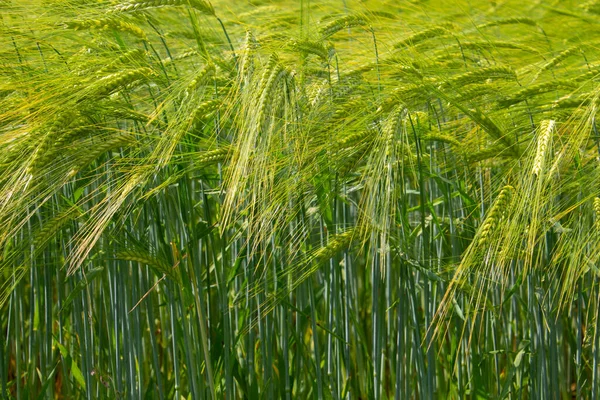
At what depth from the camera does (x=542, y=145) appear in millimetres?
1178

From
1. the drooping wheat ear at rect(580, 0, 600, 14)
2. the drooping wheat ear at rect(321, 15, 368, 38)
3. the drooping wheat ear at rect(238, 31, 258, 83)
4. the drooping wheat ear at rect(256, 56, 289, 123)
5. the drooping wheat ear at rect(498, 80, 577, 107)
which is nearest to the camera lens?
the drooping wheat ear at rect(256, 56, 289, 123)

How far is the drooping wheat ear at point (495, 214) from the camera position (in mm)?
1195

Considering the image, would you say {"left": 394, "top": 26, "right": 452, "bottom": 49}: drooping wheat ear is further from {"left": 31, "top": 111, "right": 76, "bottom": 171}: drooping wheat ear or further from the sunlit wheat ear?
{"left": 31, "top": 111, "right": 76, "bottom": 171}: drooping wheat ear

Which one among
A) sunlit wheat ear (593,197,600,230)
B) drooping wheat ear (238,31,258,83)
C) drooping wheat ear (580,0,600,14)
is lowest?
sunlit wheat ear (593,197,600,230)

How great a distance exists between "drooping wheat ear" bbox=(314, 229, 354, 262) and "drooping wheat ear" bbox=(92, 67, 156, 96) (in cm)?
40

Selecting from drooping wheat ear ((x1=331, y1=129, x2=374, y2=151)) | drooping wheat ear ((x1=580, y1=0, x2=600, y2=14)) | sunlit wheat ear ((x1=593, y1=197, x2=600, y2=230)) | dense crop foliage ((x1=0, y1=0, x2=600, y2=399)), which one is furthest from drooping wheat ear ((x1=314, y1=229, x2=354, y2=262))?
drooping wheat ear ((x1=580, y1=0, x2=600, y2=14))

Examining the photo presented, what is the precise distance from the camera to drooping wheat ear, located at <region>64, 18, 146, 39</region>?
4.28 feet

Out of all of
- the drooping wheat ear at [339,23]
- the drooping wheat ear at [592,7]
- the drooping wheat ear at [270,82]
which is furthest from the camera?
the drooping wheat ear at [592,7]

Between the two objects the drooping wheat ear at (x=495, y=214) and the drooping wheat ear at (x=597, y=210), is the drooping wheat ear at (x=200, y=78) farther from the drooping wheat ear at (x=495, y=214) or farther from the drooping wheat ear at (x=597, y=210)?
the drooping wheat ear at (x=597, y=210)

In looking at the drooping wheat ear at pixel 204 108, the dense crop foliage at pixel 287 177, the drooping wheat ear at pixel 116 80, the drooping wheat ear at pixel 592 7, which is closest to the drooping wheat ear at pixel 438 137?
the dense crop foliage at pixel 287 177

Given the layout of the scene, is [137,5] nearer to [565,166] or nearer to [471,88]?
[471,88]

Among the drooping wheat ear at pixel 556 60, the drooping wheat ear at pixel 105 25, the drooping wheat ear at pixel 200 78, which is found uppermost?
the drooping wheat ear at pixel 105 25

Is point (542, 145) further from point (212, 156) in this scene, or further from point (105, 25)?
point (105, 25)

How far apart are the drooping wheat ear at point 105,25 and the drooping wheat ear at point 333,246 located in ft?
1.57
